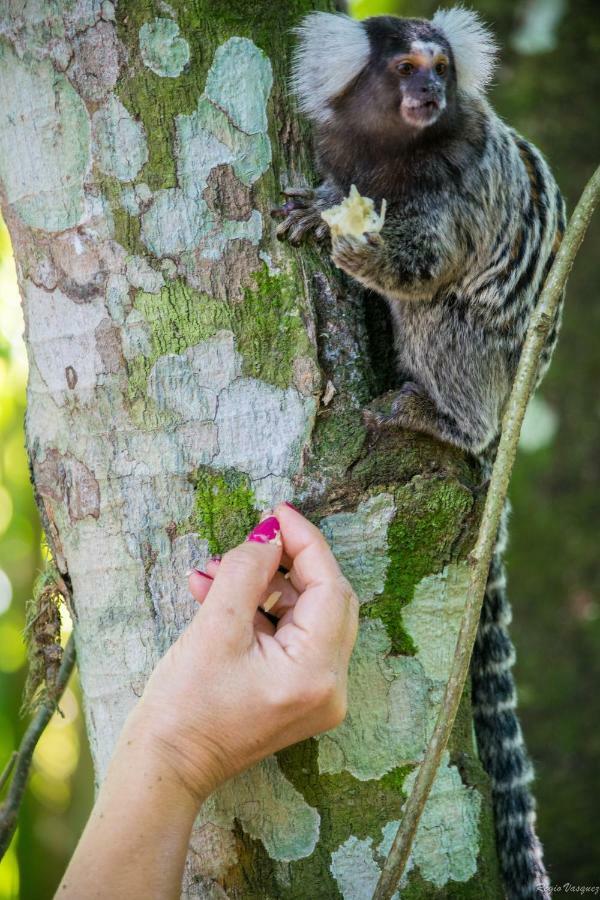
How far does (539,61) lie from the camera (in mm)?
3688

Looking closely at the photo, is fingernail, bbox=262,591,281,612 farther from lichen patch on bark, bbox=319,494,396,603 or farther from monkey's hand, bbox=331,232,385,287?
monkey's hand, bbox=331,232,385,287

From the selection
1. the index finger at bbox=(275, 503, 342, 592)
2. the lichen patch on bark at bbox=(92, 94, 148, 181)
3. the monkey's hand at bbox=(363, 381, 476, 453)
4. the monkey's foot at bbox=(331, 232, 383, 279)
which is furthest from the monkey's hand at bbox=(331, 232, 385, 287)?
the index finger at bbox=(275, 503, 342, 592)

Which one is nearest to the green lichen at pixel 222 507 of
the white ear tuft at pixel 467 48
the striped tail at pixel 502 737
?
the striped tail at pixel 502 737

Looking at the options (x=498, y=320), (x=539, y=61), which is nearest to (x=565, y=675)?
(x=498, y=320)

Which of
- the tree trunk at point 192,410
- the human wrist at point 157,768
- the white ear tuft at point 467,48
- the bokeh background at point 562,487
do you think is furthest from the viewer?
the bokeh background at point 562,487

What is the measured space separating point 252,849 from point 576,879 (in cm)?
257

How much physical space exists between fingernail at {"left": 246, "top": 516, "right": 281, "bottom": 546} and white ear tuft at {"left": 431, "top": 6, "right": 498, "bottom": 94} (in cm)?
138

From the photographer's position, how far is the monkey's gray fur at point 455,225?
203cm

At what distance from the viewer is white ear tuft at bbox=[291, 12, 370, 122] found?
1.83m

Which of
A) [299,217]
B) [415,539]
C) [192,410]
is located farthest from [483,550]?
[299,217]

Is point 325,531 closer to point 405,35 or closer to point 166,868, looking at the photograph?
point 166,868

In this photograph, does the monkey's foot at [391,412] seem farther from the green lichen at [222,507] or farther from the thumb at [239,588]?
the thumb at [239,588]

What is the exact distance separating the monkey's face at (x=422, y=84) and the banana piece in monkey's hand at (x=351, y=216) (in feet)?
1.79

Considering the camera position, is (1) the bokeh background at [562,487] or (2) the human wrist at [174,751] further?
(1) the bokeh background at [562,487]
